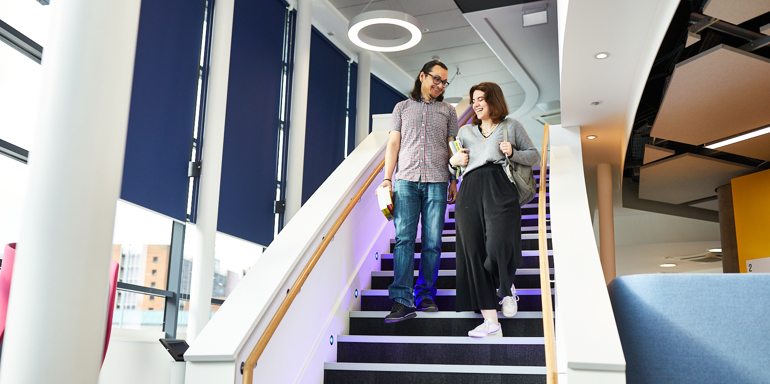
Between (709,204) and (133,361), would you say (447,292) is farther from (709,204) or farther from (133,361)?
(709,204)

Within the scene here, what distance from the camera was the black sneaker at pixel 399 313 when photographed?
388 centimetres

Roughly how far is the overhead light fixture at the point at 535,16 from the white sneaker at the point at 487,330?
14.3 ft

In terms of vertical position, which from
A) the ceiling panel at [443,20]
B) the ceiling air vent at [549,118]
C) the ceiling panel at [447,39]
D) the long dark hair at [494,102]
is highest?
the ceiling panel at [443,20]

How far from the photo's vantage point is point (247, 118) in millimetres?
6926

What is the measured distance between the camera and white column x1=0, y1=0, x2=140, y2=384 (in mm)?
2842

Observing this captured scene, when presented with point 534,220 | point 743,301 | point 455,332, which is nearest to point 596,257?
point 743,301

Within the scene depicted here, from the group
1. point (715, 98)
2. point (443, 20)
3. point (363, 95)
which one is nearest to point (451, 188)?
point (715, 98)

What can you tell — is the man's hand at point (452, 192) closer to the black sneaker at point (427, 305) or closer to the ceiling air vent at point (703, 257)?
the black sneaker at point (427, 305)

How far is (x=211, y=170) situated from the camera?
591 centimetres

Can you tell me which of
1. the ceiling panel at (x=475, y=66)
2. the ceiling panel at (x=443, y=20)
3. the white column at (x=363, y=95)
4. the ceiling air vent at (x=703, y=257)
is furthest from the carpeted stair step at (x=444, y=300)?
the ceiling air vent at (x=703, y=257)

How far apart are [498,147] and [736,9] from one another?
1.99m

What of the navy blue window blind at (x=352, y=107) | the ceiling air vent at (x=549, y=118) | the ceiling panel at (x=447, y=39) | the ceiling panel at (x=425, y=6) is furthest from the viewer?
the ceiling air vent at (x=549, y=118)

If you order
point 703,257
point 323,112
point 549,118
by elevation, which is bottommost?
point 703,257

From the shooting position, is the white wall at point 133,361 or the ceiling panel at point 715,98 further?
the ceiling panel at point 715,98
